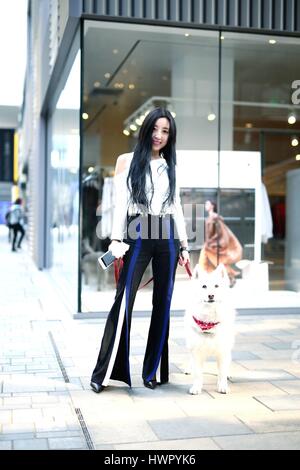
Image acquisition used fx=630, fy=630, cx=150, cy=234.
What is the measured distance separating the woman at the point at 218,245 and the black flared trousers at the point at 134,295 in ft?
14.2

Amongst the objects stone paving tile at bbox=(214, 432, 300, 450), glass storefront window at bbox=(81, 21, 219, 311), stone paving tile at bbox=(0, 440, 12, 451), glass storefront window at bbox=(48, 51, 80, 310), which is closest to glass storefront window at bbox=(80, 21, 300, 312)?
glass storefront window at bbox=(81, 21, 219, 311)

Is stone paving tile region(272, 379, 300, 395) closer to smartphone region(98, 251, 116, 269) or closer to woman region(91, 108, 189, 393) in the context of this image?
woman region(91, 108, 189, 393)

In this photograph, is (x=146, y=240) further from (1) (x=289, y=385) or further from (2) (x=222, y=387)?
(1) (x=289, y=385)

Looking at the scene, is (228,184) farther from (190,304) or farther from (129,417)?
(129,417)

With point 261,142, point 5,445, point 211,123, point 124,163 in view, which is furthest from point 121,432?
point 261,142

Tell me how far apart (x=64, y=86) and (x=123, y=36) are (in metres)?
1.40

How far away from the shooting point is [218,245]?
30.0 ft

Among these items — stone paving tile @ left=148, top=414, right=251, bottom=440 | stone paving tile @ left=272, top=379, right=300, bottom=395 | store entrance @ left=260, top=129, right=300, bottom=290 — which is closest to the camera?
stone paving tile @ left=148, top=414, right=251, bottom=440

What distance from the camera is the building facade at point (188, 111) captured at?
7.41 m

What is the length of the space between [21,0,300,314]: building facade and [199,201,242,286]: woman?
0.44 feet

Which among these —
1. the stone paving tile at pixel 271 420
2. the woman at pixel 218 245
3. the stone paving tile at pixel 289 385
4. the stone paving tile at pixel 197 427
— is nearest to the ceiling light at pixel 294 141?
the woman at pixel 218 245

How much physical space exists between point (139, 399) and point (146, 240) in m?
1.05

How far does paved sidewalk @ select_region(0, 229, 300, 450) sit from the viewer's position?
331 cm
